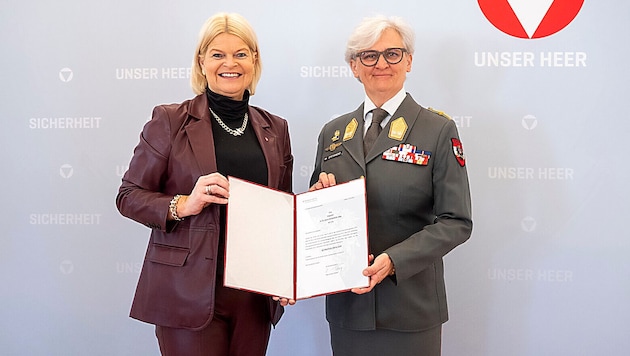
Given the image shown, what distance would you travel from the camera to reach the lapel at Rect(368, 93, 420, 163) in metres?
1.47

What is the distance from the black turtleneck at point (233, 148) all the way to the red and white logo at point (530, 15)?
1070mm

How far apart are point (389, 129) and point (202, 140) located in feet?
1.64

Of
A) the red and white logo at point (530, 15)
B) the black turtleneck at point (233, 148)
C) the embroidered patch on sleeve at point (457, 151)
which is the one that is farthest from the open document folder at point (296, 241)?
the red and white logo at point (530, 15)

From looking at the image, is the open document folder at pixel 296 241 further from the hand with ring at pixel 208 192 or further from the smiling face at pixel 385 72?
the smiling face at pixel 385 72

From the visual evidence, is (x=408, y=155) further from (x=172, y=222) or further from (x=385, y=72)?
(x=172, y=222)

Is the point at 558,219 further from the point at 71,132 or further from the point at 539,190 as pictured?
the point at 71,132

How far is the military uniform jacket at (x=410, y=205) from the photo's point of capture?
1.42 m

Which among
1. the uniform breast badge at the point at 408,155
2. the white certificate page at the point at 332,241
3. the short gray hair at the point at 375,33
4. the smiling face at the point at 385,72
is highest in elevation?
the short gray hair at the point at 375,33

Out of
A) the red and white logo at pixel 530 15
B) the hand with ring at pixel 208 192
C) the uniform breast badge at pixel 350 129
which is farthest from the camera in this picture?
the red and white logo at pixel 530 15

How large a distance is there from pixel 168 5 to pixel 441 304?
1.56 m

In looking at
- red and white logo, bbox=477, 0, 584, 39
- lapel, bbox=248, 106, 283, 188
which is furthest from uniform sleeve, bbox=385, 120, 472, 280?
red and white logo, bbox=477, 0, 584, 39

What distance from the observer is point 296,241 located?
1.44m

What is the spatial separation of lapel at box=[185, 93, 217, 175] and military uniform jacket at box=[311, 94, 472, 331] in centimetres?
37

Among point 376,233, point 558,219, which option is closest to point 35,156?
point 376,233
